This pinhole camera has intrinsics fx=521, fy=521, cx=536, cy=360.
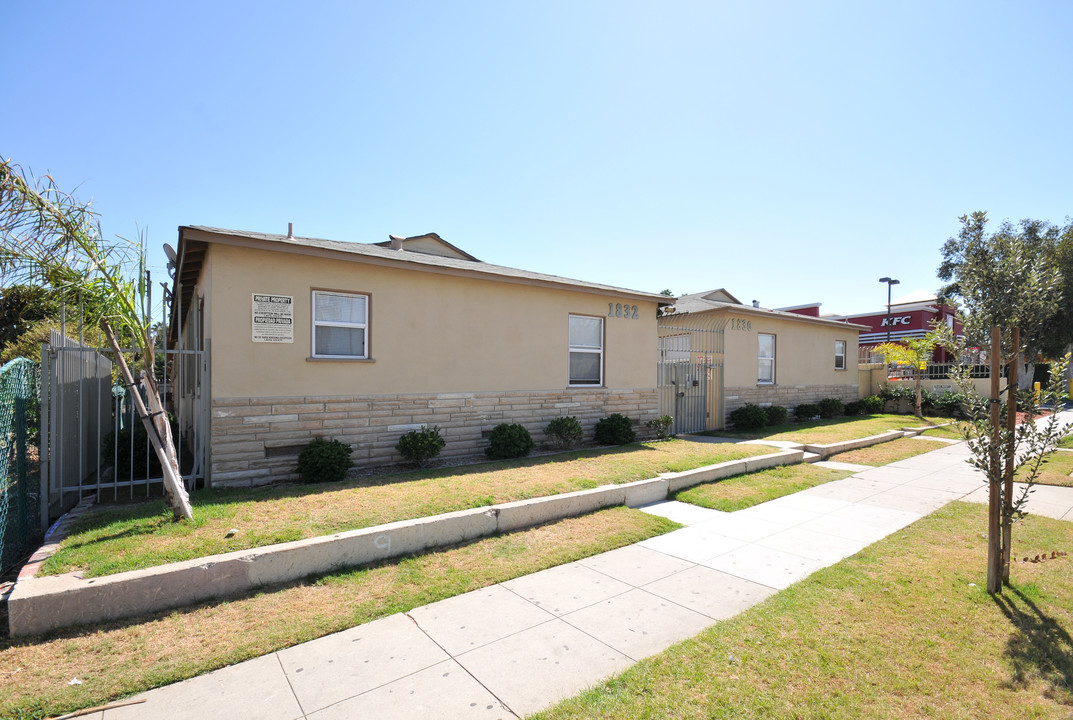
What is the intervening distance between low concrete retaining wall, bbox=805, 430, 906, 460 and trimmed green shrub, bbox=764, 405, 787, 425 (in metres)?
2.51

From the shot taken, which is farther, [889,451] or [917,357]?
[917,357]

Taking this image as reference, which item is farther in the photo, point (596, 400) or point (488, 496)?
point (596, 400)

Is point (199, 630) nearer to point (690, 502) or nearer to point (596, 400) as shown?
point (690, 502)

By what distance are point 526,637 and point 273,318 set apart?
5922 mm

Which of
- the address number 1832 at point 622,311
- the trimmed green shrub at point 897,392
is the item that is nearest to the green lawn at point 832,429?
the trimmed green shrub at point 897,392

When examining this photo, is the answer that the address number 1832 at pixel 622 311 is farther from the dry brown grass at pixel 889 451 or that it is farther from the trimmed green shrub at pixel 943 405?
the trimmed green shrub at pixel 943 405

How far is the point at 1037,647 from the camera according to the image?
3574 millimetres

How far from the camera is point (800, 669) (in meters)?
3.34

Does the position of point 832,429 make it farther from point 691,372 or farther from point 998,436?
point 998,436

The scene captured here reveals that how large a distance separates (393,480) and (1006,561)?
6.77 m

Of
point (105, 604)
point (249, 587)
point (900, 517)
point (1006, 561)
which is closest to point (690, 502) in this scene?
point (900, 517)

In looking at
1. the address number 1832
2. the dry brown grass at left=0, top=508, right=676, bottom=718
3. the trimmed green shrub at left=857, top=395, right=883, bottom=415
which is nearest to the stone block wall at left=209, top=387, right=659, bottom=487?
the address number 1832

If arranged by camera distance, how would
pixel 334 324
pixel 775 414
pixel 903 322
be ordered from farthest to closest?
pixel 903 322 → pixel 775 414 → pixel 334 324

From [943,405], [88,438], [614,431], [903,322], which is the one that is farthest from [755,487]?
[903,322]
